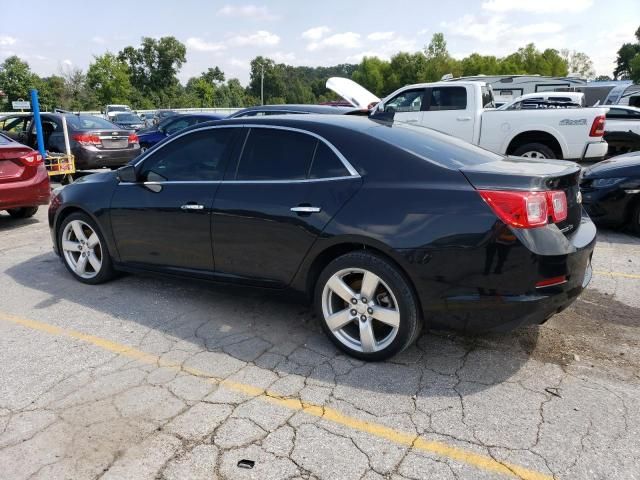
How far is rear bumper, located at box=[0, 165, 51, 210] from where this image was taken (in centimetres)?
701

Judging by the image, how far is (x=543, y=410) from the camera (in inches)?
110

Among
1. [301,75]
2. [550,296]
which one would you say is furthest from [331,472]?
[301,75]

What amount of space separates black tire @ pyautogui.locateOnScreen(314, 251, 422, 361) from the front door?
125 centimetres

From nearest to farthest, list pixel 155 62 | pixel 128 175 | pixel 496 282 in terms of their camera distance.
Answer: pixel 496 282 < pixel 128 175 < pixel 155 62

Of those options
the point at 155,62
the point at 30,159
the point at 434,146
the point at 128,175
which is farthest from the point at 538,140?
the point at 155,62

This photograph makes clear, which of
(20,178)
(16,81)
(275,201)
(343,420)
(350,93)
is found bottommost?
(343,420)

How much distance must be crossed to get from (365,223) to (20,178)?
6116 millimetres

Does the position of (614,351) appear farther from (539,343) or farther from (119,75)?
(119,75)

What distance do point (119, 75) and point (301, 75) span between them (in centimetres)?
7945

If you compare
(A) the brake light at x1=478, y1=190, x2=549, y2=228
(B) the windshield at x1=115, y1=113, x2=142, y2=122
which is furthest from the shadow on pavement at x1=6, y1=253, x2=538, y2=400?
(B) the windshield at x1=115, y1=113, x2=142, y2=122

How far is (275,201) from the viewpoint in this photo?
3.58m

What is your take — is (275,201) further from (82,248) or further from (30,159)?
(30,159)

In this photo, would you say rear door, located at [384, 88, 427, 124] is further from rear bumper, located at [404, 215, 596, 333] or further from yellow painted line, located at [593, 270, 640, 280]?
rear bumper, located at [404, 215, 596, 333]

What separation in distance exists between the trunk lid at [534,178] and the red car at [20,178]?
6501 mm
